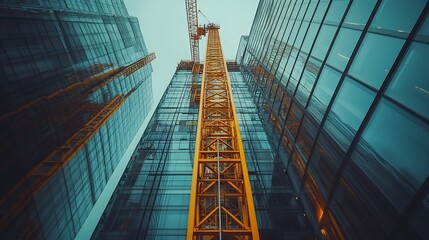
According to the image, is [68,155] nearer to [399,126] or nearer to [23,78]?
[23,78]

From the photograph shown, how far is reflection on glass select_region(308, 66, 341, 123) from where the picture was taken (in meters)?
11.3

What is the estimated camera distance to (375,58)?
858cm

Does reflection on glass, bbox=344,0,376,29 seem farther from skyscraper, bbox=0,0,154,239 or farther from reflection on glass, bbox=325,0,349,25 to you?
skyscraper, bbox=0,0,154,239

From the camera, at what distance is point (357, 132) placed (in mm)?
8969

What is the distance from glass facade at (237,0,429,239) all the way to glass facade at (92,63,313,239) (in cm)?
552

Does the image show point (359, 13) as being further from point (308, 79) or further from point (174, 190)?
point (174, 190)

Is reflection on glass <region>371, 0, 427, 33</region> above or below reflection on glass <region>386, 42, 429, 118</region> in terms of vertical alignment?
above

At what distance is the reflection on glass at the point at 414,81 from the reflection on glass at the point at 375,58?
59 cm

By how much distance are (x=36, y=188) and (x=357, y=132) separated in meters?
27.6

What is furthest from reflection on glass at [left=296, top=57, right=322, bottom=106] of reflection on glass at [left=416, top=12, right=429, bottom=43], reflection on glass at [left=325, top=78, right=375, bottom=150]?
reflection on glass at [left=416, top=12, right=429, bottom=43]

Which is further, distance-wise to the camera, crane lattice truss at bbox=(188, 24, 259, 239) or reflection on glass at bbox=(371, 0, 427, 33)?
crane lattice truss at bbox=(188, 24, 259, 239)

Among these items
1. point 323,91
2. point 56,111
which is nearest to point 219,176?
point 323,91

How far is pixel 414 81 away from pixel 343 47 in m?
4.77

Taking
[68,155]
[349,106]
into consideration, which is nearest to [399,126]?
[349,106]
